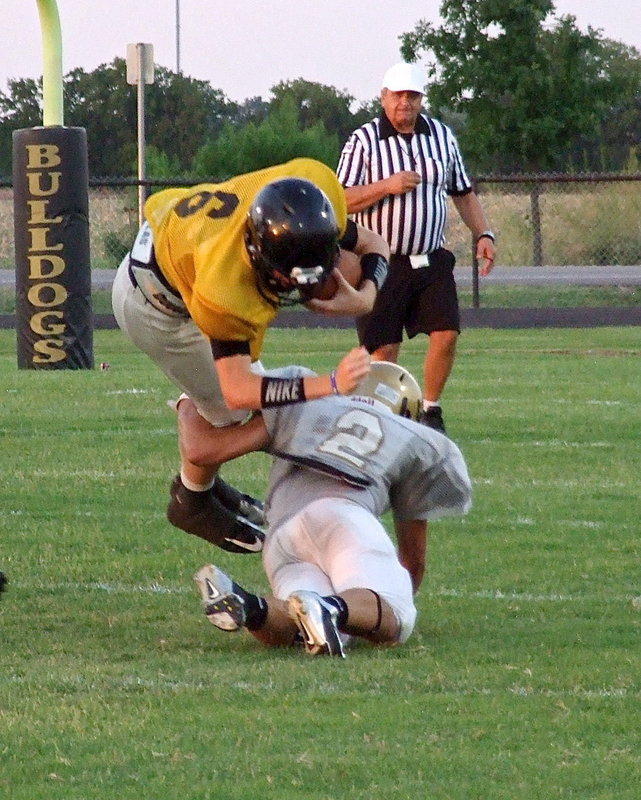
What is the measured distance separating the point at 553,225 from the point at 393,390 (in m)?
19.5

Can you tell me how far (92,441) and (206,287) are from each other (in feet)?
15.0

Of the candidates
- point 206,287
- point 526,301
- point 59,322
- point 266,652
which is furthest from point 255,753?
point 526,301

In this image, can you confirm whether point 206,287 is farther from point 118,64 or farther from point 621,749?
point 118,64

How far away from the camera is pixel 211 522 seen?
5.79 metres

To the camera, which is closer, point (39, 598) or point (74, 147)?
point (39, 598)

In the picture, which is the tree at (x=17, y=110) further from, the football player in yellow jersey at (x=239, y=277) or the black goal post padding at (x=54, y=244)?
the football player in yellow jersey at (x=239, y=277)

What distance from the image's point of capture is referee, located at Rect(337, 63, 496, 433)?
8922 millimetres

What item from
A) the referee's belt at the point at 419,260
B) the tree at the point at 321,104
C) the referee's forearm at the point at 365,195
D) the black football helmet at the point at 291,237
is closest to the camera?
the black football helmet at the point at 291,237

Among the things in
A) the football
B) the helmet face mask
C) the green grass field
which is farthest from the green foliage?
the football

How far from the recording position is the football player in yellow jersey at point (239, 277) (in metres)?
4.47

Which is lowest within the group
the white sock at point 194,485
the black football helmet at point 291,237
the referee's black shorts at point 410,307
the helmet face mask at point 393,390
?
the white sock at point 194,485

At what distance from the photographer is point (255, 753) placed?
3566 mm

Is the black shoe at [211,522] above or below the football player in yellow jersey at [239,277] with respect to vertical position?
below

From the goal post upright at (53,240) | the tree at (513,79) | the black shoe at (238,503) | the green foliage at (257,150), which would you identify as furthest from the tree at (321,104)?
the black shoe at (238,503)
